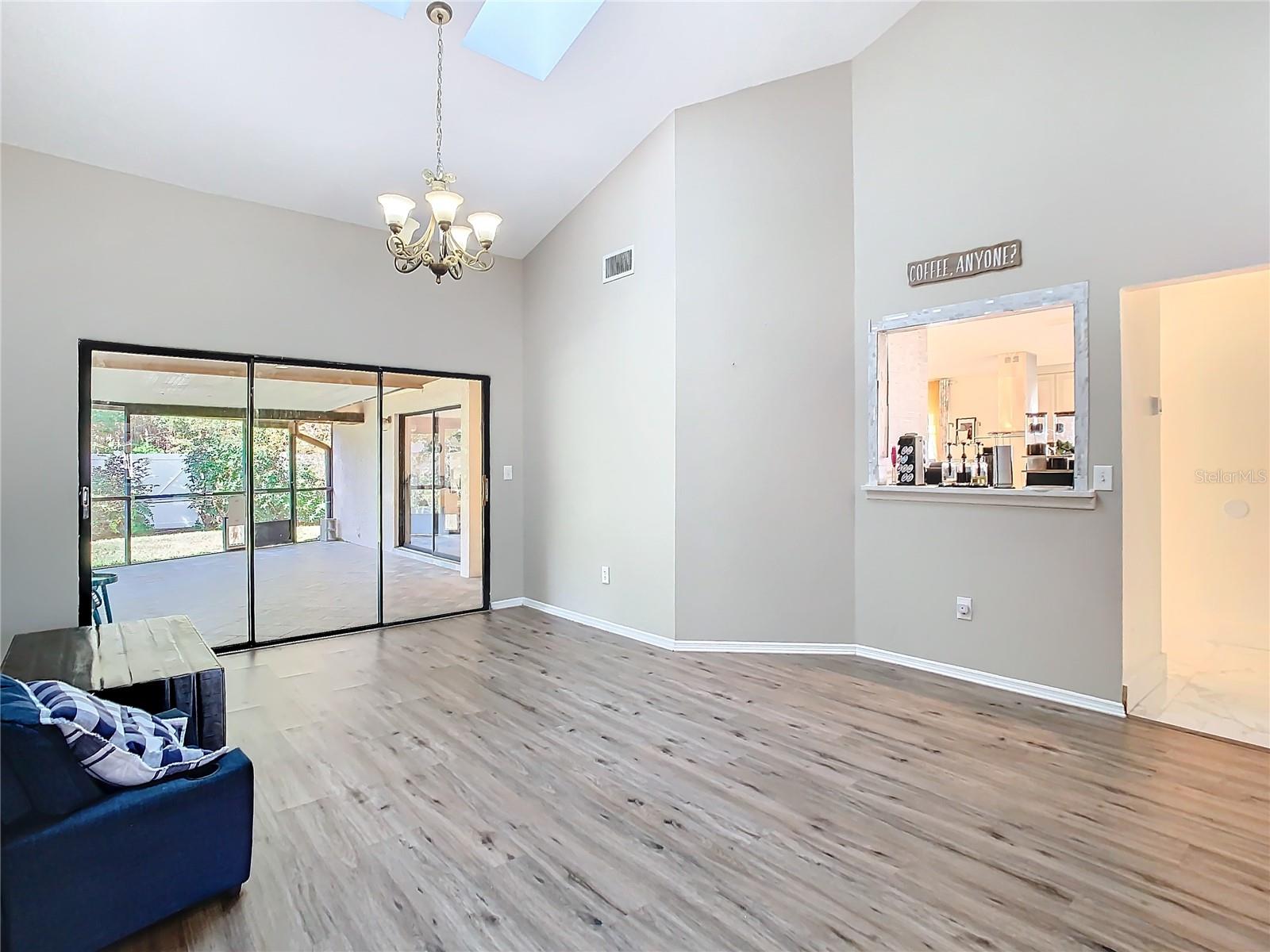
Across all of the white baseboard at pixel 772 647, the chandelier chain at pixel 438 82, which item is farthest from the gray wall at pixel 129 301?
the white baseboard at pixel 772 647

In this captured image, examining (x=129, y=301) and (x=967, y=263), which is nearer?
(x=967, y=263)

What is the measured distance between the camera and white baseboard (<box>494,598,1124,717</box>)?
3.64 metres

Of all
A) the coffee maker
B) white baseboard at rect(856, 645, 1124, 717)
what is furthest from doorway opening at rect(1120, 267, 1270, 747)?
the coffee maker

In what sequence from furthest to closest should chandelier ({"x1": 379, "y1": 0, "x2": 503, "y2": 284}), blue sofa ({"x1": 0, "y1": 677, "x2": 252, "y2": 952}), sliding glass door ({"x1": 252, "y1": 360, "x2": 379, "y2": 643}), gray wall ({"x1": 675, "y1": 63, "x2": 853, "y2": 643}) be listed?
sliding glass door ({"x1": 252, "y1": 360, "x2": 379, "y2": 643}), gray wall ({"x1": 675, "y1": 63, "x2": 853, "y2": 643}), chandelier ({"x1": 379, "y1": 0, "x2": 503, "y2": 284}), blue sofa ({"x1": 0, "y1": 677, "x2": 252, "y2": 952})

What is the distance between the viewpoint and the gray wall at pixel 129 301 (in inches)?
157

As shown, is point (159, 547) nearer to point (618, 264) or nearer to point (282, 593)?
point (282, 593)

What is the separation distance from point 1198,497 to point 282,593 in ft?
23.5

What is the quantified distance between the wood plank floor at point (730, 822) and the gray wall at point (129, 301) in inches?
68.2

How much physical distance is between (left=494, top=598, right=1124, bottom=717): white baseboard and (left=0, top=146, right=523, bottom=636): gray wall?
2.83 metres

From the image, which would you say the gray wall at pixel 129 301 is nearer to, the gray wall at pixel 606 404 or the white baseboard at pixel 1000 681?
the gray wall at pixel 606 404

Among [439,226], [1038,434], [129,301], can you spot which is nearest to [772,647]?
[1038,434]

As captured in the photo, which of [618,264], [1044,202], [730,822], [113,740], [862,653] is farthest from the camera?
[618,264]

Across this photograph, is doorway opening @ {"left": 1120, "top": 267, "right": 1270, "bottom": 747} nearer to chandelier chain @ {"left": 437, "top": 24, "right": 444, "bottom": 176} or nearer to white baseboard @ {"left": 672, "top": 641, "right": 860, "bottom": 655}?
white baseboard @ {"left": 672, "top": 641, "right": 860, "bottom": 655}

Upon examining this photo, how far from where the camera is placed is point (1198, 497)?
476 centimetres
